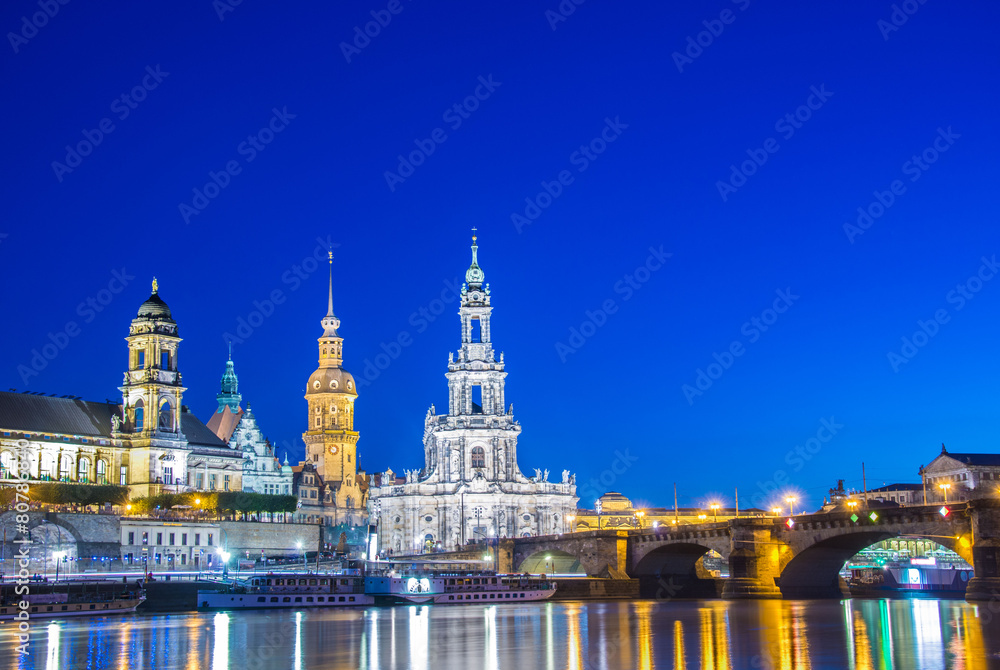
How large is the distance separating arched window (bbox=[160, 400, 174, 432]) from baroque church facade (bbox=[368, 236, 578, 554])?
44036 millimetres

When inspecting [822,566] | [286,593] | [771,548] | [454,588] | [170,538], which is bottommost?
[286,593]

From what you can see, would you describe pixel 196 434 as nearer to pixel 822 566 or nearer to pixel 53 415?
pixel 53 415

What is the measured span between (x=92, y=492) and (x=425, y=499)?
5706 centimetres

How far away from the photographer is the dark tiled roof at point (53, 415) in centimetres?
13012

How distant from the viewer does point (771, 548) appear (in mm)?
97188

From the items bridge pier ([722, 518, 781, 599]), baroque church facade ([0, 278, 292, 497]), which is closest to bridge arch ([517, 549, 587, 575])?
bridge pier ([722, 518, 781, 599])

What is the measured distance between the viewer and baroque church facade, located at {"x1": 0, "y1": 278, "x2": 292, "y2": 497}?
13075 centimetres

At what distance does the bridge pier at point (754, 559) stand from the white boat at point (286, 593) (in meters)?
31.2

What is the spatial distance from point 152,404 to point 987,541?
306 ft

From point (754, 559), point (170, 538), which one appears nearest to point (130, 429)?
point (170, 538)

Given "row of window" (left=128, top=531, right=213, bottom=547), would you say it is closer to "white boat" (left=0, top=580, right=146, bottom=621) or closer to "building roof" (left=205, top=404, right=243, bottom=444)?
"white boat" (left=0, top=580, right=146, bottom=621)

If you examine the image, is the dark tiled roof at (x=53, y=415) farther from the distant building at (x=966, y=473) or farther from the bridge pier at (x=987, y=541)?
the distant building at (x=966, y=473)

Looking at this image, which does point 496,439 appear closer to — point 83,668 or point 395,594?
point 395,594

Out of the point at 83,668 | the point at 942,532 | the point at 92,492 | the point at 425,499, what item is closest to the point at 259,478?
the point at 425,499
